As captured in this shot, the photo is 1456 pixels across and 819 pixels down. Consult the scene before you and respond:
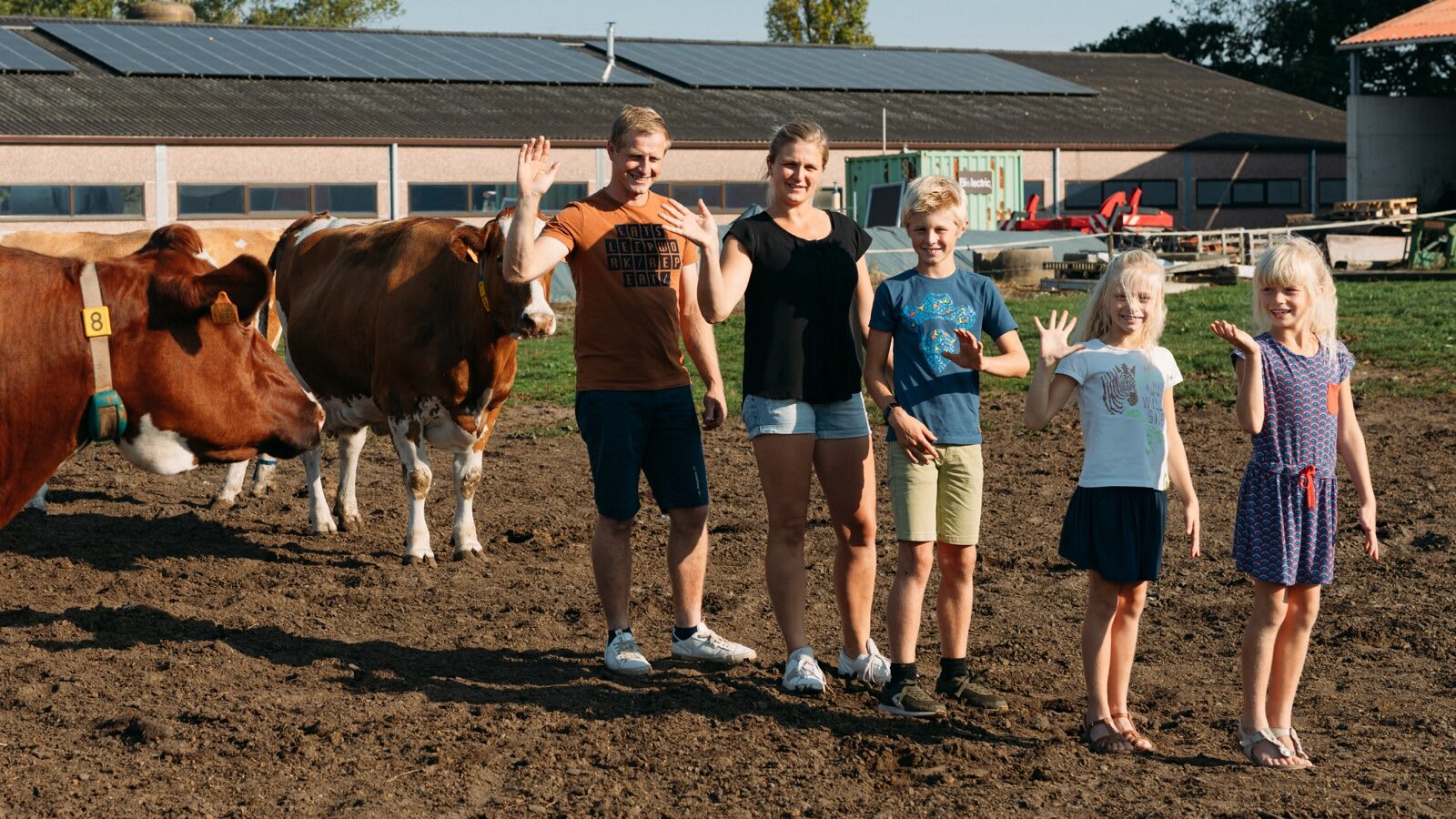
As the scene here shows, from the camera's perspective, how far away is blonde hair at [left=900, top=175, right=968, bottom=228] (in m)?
5.11

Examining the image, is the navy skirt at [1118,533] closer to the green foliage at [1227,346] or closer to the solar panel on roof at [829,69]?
the green foliage at [1227,346]

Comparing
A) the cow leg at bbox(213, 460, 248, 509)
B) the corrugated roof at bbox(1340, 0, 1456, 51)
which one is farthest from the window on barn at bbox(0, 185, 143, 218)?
the corrugated roof at bbox(1340, 0, 1456, 51)

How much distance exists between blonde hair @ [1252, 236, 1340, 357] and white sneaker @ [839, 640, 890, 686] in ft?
5.82

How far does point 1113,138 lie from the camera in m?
37.6

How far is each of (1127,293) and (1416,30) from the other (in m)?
30.1

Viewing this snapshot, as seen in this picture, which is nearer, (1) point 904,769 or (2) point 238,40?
(1) point 904,769

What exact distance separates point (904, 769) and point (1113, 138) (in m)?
34.8

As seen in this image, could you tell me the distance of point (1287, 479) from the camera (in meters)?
4.71

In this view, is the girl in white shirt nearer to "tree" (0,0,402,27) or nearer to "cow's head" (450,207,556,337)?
"cow's head" (450,207,556,337)

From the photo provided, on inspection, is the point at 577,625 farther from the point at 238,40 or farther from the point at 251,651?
the point at 238,40

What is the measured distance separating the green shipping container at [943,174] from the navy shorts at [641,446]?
2488 centimetres

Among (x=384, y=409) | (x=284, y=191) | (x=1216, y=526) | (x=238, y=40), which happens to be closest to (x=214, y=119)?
(x=284, y=191)

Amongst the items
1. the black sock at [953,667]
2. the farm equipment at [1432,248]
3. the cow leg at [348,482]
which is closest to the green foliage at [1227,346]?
the farm equipment at [1432,248]

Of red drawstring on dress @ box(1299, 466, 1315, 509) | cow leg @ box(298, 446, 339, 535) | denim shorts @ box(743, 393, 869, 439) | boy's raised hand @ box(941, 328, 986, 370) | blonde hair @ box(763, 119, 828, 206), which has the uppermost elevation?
blonde hair @ box(763, 119, 828, 206)
